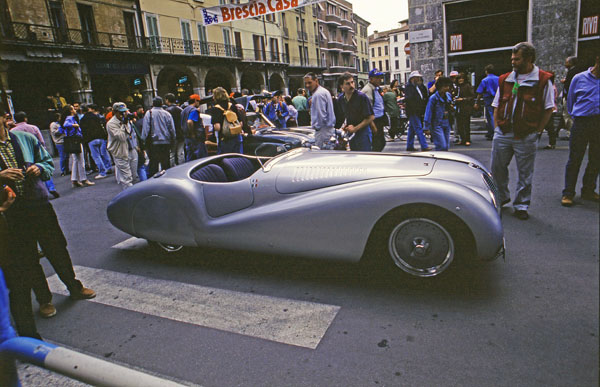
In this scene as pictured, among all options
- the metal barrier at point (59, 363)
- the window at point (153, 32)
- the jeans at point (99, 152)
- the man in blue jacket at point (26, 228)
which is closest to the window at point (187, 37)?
the window at point (153, 32)

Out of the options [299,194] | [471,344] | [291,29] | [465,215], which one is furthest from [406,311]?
[291,29]

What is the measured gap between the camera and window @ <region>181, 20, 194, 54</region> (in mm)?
26656

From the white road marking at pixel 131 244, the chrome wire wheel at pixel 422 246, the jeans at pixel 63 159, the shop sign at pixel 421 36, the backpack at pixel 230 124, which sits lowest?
the white road marking at pixel 131 244

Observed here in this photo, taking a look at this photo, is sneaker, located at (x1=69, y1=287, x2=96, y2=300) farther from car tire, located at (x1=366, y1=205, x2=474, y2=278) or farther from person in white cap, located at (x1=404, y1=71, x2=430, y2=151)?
person in white cap, located at (x1=404, y1=71, x2=430, y2=151)

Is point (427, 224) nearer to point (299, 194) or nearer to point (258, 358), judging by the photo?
point (299, 194)

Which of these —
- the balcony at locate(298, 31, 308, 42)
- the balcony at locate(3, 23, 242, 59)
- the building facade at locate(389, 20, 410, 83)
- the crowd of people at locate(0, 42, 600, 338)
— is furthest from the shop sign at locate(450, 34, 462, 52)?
the building facade at locate(389, 20, 410, 83)

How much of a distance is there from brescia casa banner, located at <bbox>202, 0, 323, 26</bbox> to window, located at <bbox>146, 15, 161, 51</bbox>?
54.1ft

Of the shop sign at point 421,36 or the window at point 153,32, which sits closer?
the shop sign at point 421,36

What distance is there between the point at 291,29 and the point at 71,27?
86.0ft

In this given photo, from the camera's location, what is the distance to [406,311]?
2.73 metres

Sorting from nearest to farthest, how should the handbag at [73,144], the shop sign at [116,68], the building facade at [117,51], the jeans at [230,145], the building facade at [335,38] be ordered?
1. the jeans at [230,145]
2. the handbag at [73,144]
3. the building facade at [117,51]
4. the shop sign at [116,68]
5. the building facade at [335,38]

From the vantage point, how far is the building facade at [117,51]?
18.0 m

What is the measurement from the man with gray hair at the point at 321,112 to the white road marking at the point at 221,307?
12.3 ft

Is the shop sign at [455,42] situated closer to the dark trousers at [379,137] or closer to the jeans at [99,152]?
the dark trousers at [379,137]
